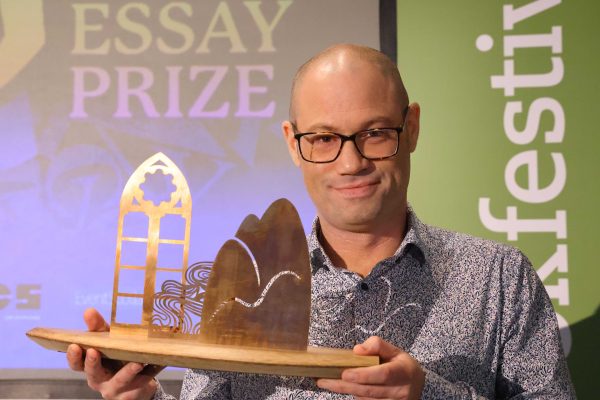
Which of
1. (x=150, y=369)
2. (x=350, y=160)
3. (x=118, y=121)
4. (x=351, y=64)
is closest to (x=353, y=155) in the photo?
(x=350, y=160)

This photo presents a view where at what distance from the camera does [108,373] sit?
4.01ft

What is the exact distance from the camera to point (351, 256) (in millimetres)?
1470

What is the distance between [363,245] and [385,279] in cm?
9

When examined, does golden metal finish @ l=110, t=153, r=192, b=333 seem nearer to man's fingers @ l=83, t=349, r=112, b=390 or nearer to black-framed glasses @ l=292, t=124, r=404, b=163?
man's fingers @ l=83, t=349, r=112, b=390

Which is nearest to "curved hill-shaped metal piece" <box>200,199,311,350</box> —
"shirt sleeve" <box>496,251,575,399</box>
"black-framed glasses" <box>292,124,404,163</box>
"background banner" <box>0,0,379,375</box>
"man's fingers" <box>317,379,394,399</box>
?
"man's fingers" <box>317,379,394,399</box>

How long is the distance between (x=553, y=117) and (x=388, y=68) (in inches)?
38.5

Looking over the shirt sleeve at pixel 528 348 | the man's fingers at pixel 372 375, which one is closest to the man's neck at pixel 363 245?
the shirt sleeve at pixel 528 348

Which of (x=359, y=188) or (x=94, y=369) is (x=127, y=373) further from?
(x=359, y=188)

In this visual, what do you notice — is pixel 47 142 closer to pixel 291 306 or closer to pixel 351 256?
pixel 351 256

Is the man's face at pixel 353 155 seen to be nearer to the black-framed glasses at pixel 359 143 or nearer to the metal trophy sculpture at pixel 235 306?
the black-framed glasses at pixel 359 143

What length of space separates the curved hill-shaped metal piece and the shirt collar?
0.26 m

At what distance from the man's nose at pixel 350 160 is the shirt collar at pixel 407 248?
20 cm

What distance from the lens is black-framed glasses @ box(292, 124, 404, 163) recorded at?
136cm

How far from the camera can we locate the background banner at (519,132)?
7.09ft
